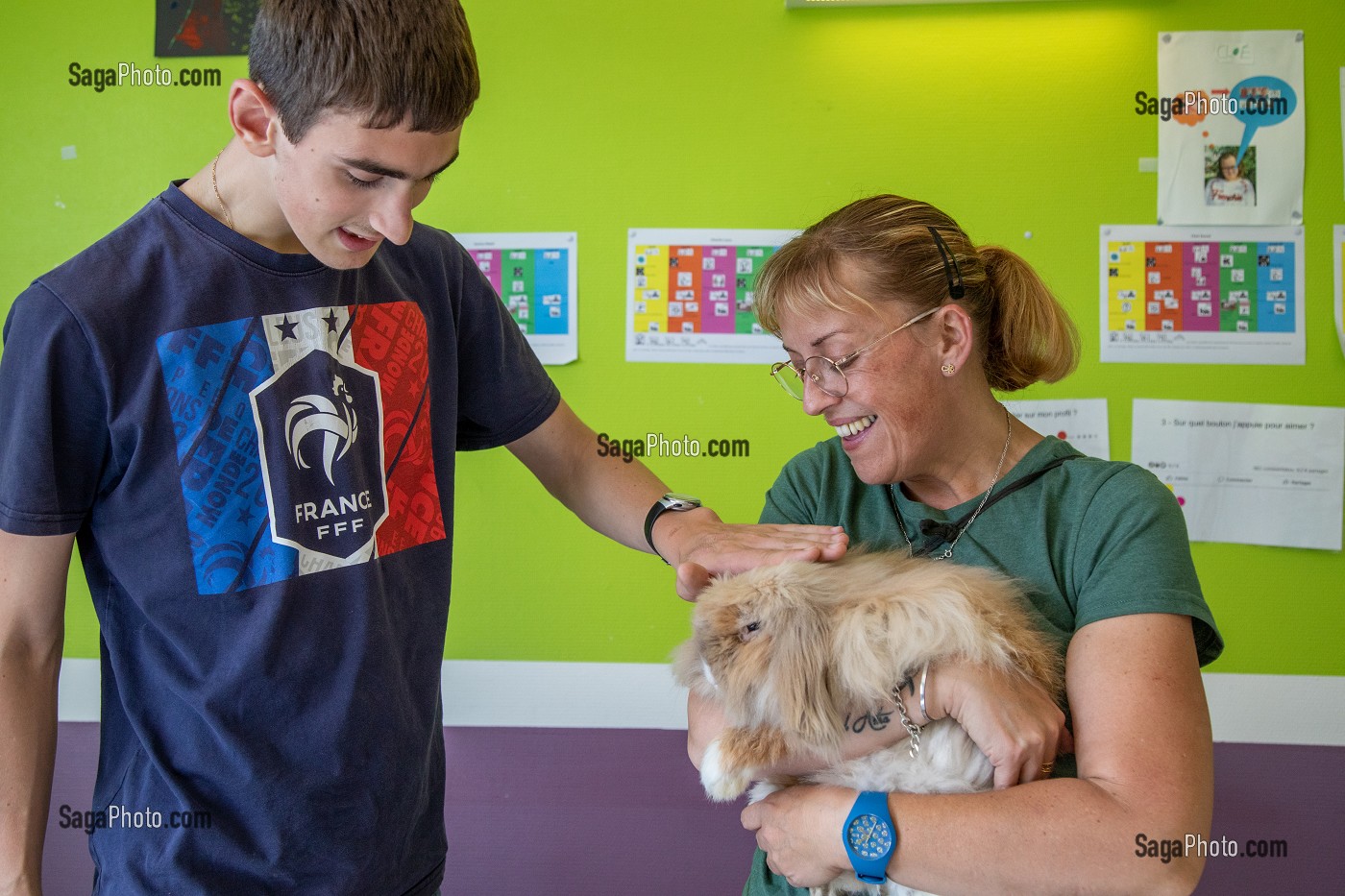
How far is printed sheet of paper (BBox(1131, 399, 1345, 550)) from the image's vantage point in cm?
273

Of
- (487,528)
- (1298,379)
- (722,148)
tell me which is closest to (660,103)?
(722,148)

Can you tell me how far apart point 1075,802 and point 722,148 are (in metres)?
2.15

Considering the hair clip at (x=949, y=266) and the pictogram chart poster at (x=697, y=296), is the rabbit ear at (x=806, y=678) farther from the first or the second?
the pictogram chart poster at (x=697, y=296)

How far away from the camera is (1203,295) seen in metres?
2.76

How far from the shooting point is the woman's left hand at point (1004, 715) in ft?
4.18

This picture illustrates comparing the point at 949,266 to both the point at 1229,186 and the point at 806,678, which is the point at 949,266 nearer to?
the point at 806,678

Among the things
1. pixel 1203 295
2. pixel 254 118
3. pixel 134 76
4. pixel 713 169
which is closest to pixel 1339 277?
pixel 1203 295

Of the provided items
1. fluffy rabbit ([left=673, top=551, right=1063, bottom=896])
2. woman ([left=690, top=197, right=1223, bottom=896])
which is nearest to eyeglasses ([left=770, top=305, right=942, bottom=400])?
woman ([left=690, top=197, right=1223, bottom=896])

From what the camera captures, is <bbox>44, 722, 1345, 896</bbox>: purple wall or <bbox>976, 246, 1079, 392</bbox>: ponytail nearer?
<bbox>976, 246, 1079, 392</bbox>: ponytail

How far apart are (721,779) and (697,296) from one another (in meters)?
1.72

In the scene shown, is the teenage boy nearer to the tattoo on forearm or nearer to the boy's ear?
the boy's ear

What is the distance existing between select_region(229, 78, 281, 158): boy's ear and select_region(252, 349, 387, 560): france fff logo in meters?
0.31

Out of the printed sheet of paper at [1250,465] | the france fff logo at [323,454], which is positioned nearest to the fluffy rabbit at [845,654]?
the france fff logo at [323,454]

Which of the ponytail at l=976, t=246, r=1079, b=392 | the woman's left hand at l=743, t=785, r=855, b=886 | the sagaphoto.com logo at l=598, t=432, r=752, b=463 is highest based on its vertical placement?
the ponytail at l=976, t=246, r=1079, b=392
